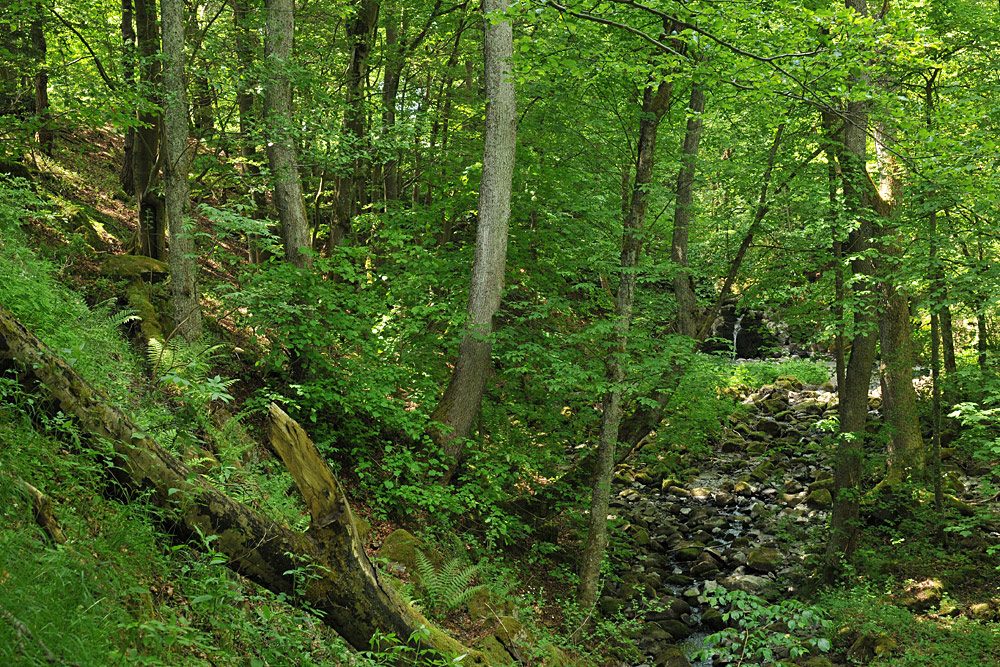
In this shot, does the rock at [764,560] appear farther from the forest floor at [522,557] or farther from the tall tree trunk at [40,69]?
the tall tree trunk at [40,69]

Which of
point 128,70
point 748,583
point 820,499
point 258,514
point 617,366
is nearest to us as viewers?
point 258,514

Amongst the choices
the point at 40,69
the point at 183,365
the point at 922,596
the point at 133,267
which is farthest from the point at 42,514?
the point at 922,596

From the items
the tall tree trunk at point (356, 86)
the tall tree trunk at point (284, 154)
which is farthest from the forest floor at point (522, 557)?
the tall tree trunk at point (356, 86)

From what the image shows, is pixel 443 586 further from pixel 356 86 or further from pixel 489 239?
pixel 356 86

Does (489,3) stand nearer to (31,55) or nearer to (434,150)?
(434,150)

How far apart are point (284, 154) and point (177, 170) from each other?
1730 millimetres

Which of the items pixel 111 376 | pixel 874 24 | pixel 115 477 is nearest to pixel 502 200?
pixel 874 24

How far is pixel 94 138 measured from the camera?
49.5 ft

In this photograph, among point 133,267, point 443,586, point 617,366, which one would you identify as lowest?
point 443,586

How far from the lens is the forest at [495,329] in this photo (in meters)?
3.74

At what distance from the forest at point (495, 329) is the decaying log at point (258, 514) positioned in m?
0.02

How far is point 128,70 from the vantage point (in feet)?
26.2

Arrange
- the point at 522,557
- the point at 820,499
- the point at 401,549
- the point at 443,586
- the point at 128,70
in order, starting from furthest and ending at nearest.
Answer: the point at 820,499, the point at 522,557, the point at 128,70, the point at 401,549, the point at 443,586

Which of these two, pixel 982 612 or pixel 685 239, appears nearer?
pixel 982 612
